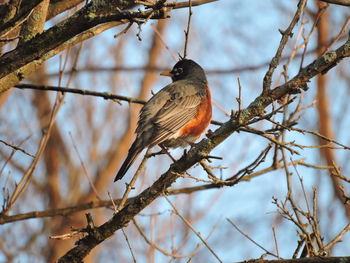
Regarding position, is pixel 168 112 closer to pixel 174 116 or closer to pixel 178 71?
pixel 174 116

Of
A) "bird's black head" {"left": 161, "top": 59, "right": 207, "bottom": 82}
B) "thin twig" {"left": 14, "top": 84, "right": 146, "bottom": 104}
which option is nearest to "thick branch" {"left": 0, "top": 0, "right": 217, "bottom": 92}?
"thin twig" {"left": 14, "top": 84, "right": 146, "bottom": 104}

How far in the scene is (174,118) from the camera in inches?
224

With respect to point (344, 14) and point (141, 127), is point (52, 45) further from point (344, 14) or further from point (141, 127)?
point (344, 14)

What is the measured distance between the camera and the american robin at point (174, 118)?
521 cm

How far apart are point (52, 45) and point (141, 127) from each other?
2.35 meters

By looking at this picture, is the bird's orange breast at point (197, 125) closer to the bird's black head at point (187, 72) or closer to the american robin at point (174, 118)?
the american robin at point (174, 118)

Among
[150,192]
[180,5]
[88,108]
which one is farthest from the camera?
[88,108]

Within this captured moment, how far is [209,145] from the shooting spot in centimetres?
351

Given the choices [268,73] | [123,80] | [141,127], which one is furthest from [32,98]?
[268,73]

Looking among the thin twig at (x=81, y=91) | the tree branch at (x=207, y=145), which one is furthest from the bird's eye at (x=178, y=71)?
the tree branch at (x=207, y=145)

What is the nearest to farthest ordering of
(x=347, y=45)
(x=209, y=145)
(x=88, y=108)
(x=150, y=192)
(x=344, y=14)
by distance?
1. (x=347, y=45)
2. (x=209, y=145)
3. (x=150, y=192)
4. (x=344, y=14)
5. (x=88, y=108)

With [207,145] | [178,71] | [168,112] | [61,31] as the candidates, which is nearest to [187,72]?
[178,71]

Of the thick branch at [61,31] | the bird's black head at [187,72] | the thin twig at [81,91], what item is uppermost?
the bird's black head at [187,72]

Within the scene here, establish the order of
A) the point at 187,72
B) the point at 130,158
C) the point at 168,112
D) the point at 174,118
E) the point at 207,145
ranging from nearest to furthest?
the point at 207,145 < the point at 130,158 < the point at 174,118 < the point at 168,112 < the point at 187,72
